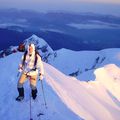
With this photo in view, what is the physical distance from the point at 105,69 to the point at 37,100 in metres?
22.7

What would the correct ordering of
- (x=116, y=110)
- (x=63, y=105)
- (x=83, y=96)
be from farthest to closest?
(x=116, y=110) → (x=83, y=96) → (x=63, y=105)

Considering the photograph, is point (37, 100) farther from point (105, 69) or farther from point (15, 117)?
point (105, 69)

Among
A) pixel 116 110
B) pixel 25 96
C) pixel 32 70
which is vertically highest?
pixel 32 70

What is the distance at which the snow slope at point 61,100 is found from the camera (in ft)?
62.5

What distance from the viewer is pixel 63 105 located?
786 inches

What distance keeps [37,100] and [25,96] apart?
0.85 metres

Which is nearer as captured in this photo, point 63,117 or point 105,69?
point 63,117

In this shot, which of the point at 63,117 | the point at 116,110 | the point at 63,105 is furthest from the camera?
the point at 116,110

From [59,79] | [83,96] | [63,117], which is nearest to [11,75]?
[59,79]

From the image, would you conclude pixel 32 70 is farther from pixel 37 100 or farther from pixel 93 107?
pixel 93 107

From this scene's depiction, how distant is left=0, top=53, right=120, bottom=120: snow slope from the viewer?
19.1 metres

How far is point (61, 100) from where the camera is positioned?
806 inches

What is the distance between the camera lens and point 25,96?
20094mm

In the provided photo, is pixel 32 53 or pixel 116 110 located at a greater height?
pixel 32 53
